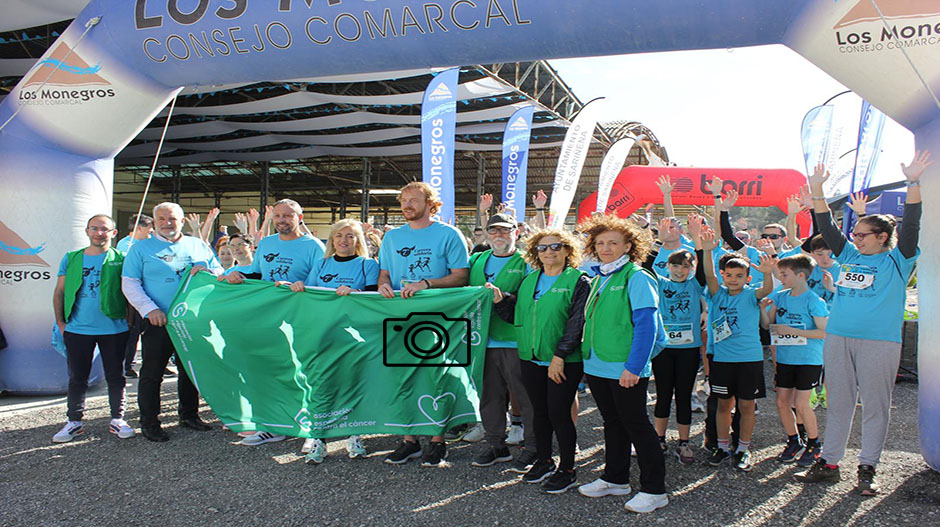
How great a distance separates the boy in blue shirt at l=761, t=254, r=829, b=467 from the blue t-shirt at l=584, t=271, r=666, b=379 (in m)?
1.43

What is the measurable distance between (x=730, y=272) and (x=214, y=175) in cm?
3269

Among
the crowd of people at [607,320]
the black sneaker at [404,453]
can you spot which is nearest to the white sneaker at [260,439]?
the crowd of people at [607,320]

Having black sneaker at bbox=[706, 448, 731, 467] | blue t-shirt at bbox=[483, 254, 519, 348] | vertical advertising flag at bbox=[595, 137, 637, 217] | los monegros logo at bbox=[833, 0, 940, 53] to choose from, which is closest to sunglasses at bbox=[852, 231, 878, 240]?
los monegros logo at bbox=[833, 0, 940, 53]

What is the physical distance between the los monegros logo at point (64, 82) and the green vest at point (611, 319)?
4829 millimetres

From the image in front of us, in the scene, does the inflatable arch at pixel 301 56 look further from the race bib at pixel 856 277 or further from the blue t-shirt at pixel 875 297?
the race bib at pixel 856 277

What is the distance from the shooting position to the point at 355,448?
4.11m

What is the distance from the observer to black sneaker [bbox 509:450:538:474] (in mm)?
3865

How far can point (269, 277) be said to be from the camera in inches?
178

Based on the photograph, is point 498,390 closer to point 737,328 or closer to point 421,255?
point 421,255

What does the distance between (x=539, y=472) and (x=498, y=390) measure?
0.63 meters

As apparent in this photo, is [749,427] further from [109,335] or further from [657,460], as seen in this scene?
[109,335]

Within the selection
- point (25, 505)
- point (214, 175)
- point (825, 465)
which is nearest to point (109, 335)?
point (25, 505)

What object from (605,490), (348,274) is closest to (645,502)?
(605,490)

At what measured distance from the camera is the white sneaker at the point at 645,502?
319 cm
